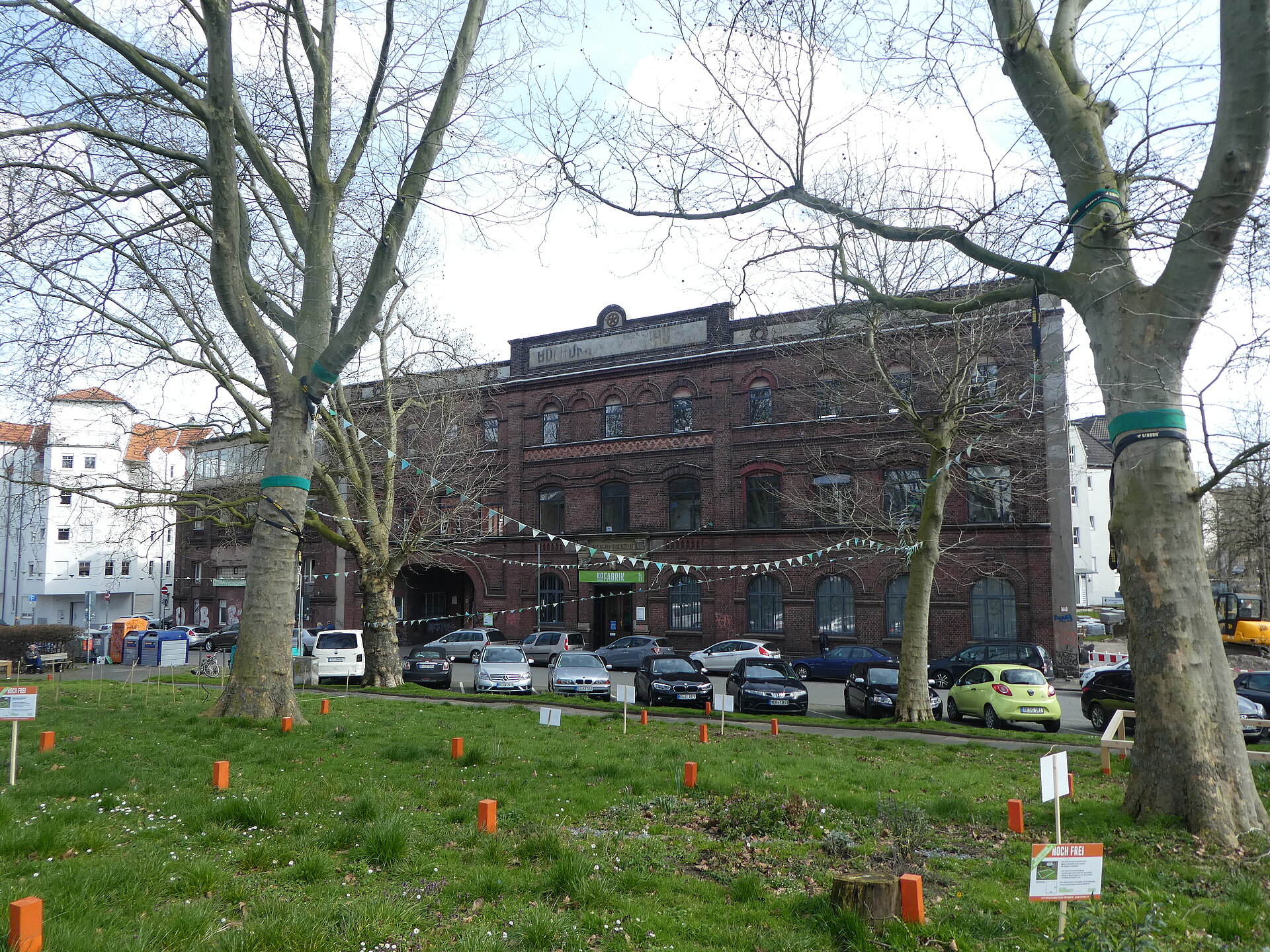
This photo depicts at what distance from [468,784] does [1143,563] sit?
650 cm

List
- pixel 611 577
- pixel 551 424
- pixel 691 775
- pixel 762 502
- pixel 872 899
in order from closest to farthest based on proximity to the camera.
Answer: pixel 872 899 → pixel 691 775 → pixel 762 502 → pixel 611 577 → pixel 551 424

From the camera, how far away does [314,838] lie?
605 centimetres

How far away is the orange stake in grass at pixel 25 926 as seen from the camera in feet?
12.4

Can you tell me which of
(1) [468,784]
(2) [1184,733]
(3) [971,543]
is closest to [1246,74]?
(2) [1184,733]

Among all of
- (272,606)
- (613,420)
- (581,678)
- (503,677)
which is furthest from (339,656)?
(613,420)

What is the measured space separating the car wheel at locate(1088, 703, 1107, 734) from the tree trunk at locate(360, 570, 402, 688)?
55.5 feet

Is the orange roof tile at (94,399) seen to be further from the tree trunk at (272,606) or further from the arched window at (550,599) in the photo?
the arched window at (550,599)

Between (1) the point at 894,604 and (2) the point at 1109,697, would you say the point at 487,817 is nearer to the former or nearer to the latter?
(2) the point at 1109,697

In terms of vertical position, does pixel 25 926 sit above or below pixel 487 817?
above

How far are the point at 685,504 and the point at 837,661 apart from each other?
9466 mm

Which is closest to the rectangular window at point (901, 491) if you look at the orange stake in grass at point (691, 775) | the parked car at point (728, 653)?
the parked car at point (728, 653)

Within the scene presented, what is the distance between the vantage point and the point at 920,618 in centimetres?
1650

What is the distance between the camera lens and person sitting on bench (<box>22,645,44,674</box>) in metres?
28.5

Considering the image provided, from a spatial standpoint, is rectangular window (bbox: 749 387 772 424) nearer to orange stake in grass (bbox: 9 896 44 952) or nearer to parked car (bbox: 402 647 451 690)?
parked car (bbox: 402 647 451 690)
